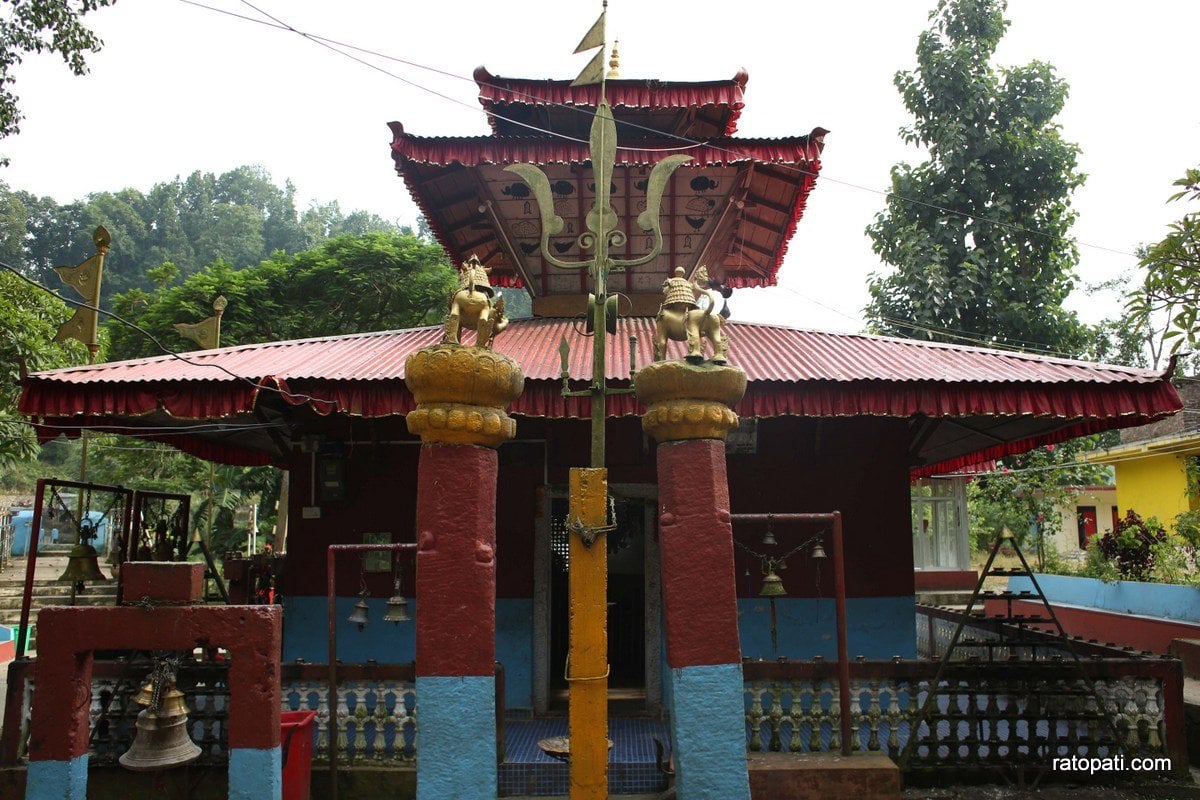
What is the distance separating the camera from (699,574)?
14.9 ft

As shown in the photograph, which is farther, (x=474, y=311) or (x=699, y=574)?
(x=474, y=311)

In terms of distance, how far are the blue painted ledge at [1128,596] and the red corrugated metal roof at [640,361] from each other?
7.67 metres

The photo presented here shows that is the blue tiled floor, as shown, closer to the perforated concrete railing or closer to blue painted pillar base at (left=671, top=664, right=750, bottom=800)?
the perforated concrete railing

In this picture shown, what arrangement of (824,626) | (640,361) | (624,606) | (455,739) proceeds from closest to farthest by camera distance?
(455,739)
(640,361)
(824,626)
(624,606)

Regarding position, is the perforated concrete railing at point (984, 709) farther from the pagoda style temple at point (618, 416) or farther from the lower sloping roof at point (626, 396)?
the lower sloping roof at point (626, 396)

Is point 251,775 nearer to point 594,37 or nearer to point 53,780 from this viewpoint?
point 53,780

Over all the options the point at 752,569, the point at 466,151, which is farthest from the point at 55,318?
the point at 752,569

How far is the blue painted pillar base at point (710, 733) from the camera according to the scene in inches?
170

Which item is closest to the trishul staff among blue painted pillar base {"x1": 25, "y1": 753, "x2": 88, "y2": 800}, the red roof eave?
blue painted pillar base {"x1": 25, "y1": 753, "x2": 88, "y2": 800}

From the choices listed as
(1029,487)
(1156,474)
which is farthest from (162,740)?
(1156,474)

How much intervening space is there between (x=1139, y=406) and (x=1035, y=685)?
111 inches

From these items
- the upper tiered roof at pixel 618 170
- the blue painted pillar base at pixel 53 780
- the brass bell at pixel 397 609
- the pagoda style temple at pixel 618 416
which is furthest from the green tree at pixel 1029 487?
the blue painted pillar base at pixel 53 780

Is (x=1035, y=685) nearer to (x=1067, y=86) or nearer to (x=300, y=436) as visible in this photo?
(x=300, y=436)

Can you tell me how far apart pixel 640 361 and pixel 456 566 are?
4.22 m
